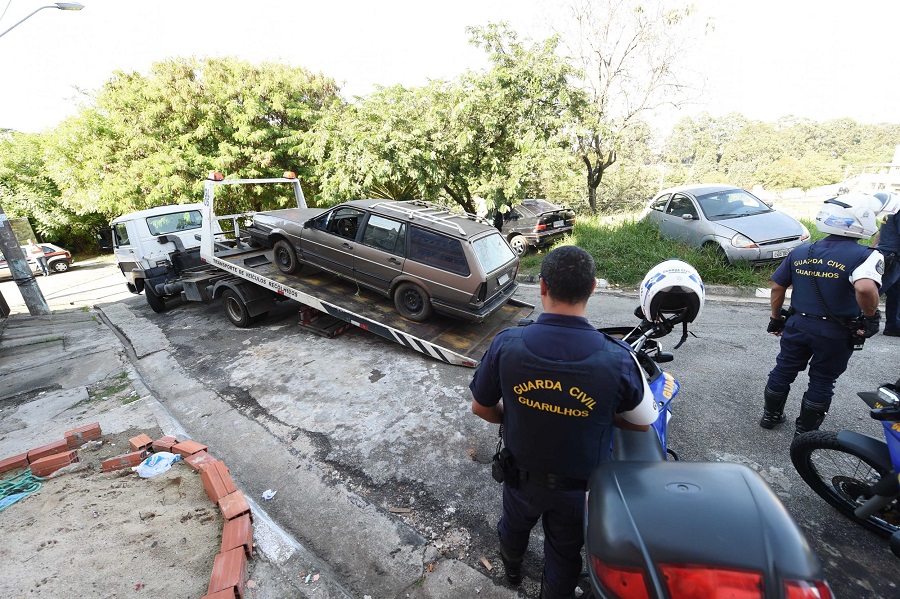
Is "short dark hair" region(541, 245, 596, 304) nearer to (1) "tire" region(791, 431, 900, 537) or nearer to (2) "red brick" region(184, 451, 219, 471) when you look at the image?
(1) "tire" region(791, 431, 900, 537)

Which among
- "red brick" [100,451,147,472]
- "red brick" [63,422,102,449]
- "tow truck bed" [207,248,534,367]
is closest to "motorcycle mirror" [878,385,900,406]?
"tow truck bed" [207,248,534,367]

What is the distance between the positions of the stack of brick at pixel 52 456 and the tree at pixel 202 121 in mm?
11657

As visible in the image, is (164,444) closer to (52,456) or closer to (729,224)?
(52,456)

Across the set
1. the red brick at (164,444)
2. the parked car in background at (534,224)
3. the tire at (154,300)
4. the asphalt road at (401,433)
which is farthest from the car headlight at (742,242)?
the tire at (154,300)

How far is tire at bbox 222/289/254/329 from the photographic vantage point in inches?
253

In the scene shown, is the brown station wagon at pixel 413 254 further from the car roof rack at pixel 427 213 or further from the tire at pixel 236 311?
the tire at pixel 236 311

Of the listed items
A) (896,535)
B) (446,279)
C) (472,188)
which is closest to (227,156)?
(472,188)

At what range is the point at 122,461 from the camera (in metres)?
3.05

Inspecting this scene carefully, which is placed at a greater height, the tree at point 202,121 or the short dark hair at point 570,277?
the tree at point 202,121

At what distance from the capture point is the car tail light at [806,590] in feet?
3.15

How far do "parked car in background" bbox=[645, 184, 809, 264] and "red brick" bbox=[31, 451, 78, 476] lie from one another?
9.45m

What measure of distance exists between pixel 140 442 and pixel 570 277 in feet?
12.0

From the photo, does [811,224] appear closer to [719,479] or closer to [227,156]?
[719,479]

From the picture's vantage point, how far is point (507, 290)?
5.58 meters
